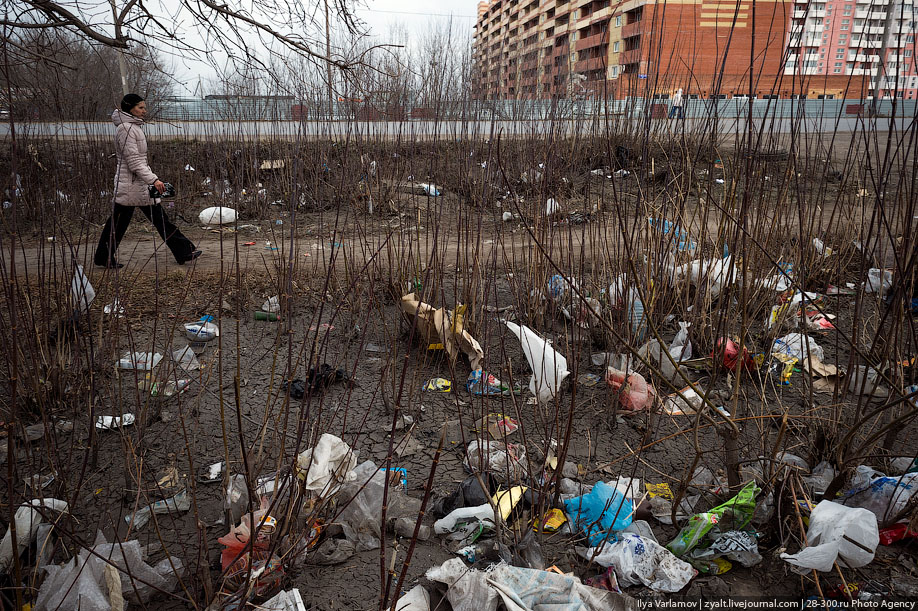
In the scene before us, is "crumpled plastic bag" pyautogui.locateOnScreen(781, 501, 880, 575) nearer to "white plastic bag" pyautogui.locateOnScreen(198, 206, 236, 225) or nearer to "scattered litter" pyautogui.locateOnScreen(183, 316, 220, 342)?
"scattered litter" pyautogui.locateOnScreen(183, 316, 220, 342)

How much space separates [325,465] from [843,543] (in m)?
1.36

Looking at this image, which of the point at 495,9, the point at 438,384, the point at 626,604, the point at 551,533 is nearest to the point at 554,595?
the point at 626,604

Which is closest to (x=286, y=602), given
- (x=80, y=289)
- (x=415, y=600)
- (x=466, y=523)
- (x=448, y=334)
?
(x=415, y=600)

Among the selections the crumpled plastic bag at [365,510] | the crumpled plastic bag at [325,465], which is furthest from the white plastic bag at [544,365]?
the crumpled plastic bag at [325,465]

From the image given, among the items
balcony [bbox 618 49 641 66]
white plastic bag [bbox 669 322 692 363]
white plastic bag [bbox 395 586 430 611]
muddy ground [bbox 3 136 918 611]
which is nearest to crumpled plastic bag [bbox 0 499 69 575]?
muddy ground [bbox 3 136 918 611]

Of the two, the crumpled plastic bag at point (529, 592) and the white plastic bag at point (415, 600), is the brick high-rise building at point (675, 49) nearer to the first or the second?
the crumpled plastic bag at point (529, 592)

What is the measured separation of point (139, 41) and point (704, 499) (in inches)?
119

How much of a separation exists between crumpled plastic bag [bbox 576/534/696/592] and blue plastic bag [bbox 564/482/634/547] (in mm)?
86

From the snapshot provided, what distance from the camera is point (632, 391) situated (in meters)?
2.43

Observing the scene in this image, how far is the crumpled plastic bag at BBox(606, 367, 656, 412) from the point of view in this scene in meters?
2.38

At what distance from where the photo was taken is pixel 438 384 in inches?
103

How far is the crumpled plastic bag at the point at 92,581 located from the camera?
4.20 feet

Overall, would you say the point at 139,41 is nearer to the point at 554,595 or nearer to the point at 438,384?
the point at 438,384

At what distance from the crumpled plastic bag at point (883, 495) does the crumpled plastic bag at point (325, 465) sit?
1.51m
